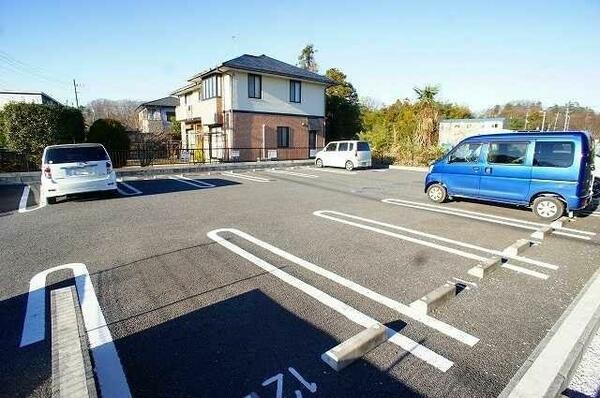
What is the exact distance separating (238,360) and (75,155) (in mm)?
8409

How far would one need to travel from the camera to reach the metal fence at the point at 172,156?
43.3 feet

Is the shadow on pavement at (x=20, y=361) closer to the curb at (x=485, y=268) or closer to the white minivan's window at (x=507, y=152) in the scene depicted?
the curb at (x=485, y=268)

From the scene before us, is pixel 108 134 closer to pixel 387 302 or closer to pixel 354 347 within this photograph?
pixel 387 302

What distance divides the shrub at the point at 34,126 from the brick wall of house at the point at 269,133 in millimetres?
8783

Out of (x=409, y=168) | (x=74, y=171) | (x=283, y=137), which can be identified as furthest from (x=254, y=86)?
(x=74, y=171)

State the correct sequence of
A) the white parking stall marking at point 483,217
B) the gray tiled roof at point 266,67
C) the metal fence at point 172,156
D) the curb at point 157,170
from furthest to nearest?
Answer: the gray tiled roof at point 266,67 < the metal fence at point 172,156 < the curb at point 157,170 < the white parking stall marking at point 483,217

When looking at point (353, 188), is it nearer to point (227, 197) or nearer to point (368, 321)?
point (227, 197)

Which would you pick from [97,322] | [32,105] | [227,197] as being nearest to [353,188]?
[227,197]

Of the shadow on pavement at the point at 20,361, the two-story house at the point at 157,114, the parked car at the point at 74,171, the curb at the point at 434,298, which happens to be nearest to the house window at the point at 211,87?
the parked car at the point at 74,171

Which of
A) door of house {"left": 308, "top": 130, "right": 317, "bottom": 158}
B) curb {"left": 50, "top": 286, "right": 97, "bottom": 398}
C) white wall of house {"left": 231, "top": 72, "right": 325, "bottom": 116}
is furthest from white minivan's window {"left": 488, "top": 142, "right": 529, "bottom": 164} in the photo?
door of house {"left": 308, "top": 130, "right": 317, "bottom": 158}

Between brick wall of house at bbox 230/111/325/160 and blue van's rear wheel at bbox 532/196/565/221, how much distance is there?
1662cm

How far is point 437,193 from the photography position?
29.5 feet

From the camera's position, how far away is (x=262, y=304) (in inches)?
134

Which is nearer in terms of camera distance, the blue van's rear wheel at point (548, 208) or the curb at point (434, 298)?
the curb at point (434, 298)
